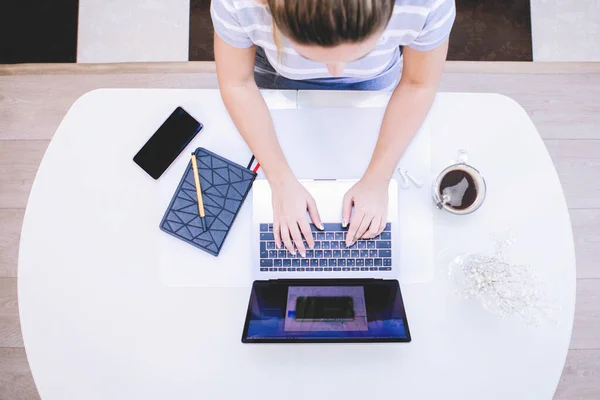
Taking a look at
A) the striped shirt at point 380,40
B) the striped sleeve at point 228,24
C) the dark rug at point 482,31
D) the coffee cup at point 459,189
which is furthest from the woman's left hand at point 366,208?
the dark rug at point 482,31

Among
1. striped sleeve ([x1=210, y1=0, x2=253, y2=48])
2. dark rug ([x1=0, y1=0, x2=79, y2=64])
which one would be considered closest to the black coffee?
striped sleeve ([x1=210, y1=0, x2=253, y2=48])

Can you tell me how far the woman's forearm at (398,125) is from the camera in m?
0.89

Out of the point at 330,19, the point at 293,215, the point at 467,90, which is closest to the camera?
the point at 330,19

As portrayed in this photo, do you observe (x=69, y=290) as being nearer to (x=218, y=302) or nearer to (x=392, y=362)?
(x=218, y=302)

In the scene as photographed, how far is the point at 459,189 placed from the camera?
0.91 m

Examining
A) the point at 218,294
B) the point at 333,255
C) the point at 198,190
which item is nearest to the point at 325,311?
the point at 333,255

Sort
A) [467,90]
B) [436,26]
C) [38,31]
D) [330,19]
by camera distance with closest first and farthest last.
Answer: [330,19] < [436,26] < [467,90] < [38,31]

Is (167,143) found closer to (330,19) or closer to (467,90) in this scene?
(330,19)

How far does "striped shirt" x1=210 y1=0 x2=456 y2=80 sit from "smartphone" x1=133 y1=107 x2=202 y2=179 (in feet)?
0.69

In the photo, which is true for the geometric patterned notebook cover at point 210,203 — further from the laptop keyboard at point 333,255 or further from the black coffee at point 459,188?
the black coffee at point 459,188

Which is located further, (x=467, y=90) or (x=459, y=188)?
(x=467, y=90)

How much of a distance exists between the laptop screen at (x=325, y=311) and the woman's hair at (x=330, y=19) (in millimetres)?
452

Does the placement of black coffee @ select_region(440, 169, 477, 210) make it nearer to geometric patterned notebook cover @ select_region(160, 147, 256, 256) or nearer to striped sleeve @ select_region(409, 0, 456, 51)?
striped sleeve @ select_region(409, 0, 456, 51)

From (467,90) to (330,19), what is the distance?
111 cm
